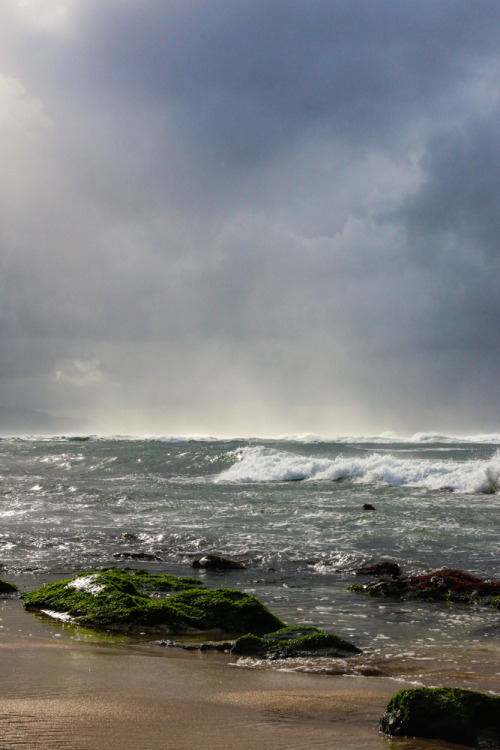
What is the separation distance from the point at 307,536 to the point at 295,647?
768 centimetres

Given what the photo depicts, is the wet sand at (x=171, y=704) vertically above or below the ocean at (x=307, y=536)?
above

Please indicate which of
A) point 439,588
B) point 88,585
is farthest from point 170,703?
point 439,588

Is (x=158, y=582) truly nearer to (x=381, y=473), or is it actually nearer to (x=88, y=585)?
(x=88, y=585)

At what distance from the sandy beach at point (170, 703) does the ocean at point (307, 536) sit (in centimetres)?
65

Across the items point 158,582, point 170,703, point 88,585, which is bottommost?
point 158,582

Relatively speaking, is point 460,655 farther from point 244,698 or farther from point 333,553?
point 333,553

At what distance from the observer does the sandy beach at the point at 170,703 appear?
3.23 m

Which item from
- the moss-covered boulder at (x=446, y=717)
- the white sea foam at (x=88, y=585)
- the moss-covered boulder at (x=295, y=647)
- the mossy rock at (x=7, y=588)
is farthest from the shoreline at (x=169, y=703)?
the mossy rock at (x=7, y=588)

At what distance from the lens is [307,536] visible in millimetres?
13172

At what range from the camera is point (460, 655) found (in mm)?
5820

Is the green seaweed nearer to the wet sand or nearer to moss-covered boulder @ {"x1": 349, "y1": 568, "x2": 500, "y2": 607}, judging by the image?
moss-covered boulder @ {"x1": 349, "y1": 568, "x2": 500, "y2": 607}

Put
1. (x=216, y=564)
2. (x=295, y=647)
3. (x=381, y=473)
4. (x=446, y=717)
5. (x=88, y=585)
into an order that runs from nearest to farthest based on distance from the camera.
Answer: (x=446, y=717), (x=295, y=647), (x=88, y=585), (x=216, y=564), (x=381, y=473)

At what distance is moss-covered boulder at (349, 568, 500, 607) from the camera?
8305 mm

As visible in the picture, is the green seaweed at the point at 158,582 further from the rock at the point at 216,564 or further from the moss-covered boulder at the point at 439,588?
the moss-covered boulder at the point at 439,588
